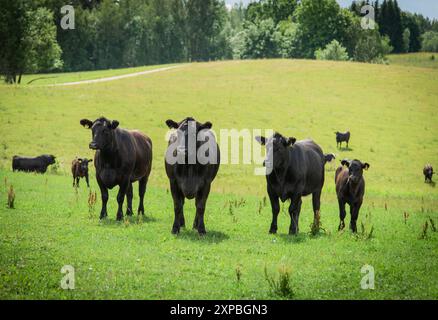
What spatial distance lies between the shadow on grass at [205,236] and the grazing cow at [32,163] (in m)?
18.4

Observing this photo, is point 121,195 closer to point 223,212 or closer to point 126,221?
point 126,221

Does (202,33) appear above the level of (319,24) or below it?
above

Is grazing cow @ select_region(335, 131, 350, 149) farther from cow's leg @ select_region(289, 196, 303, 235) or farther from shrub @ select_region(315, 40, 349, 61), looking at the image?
shrub @ select_region(315, 40, 349, 61)

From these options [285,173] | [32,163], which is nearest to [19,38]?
[32,163]

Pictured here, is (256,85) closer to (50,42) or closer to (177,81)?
(177,81)

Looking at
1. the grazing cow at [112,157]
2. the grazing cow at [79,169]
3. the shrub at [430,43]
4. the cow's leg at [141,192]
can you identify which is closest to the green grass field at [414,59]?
the shrub at [430,43]

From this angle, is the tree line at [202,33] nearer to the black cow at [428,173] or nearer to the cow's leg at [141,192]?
the black cow at [428,173]

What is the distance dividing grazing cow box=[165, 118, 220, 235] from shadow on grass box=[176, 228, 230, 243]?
8.2 inches

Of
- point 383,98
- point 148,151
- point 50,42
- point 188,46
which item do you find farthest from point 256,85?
point 188,46

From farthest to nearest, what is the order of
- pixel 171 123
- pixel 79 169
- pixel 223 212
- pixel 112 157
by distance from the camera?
pixel 79 169
pixel 223 212
pixel 112 157
pixel 171 123

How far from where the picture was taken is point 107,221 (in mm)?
16281

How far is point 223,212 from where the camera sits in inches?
782

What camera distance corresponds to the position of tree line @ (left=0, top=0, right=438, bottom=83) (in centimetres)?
11862

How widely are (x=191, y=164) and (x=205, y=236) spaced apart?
74.6 inches
